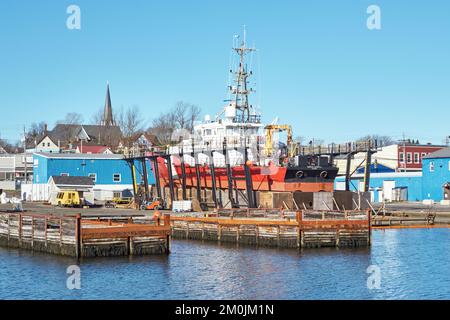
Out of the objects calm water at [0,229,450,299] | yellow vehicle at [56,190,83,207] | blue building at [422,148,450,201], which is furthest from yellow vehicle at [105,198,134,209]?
blue building at [422,148,450,201]

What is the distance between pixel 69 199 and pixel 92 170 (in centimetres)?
1525

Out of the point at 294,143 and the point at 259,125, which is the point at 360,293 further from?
the point at 259,125

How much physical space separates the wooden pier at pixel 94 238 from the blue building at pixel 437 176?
179 ft

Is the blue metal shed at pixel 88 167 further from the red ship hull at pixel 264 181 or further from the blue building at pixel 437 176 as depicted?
the blue building at pixel 437 176

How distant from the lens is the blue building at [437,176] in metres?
84.0

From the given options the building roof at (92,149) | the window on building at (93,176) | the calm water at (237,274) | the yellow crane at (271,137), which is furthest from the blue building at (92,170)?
the calm water at (237,274)

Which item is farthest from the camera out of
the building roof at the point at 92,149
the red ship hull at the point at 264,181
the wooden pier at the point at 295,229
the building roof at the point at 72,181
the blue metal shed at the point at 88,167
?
the building roof at the point at 92,149

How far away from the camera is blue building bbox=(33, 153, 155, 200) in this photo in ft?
286

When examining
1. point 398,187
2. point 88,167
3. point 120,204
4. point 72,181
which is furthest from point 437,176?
point 72,181

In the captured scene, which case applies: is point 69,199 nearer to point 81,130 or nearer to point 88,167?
point 88,167

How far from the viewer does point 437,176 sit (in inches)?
3351
